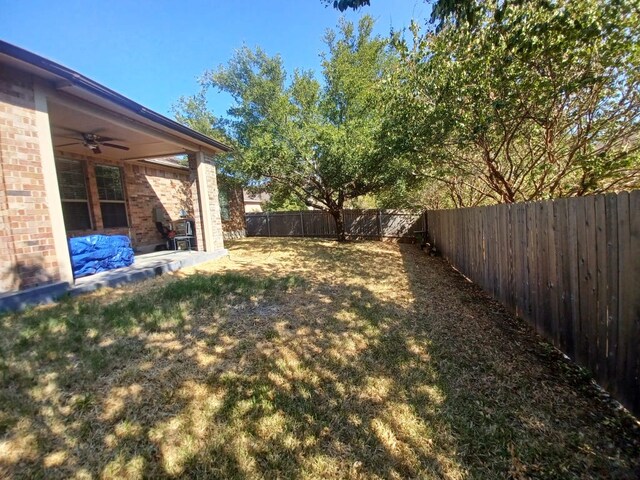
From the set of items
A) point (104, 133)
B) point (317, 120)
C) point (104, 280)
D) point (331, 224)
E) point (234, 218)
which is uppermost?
point (317, 120)

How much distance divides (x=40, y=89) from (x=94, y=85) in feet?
2.25

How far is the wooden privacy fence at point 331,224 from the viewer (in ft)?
42.5

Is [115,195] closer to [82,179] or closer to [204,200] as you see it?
[82,179]

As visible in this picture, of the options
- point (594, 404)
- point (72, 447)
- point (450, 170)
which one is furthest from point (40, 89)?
point (450, 170)

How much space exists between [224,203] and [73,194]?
312 inches

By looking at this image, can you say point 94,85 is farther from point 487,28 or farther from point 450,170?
point 450,170

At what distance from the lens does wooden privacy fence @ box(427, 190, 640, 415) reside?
6.59ft

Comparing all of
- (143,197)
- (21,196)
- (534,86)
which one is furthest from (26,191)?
(534,86)

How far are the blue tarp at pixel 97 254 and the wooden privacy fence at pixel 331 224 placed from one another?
9.84 m

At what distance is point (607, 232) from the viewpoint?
7.22 ft

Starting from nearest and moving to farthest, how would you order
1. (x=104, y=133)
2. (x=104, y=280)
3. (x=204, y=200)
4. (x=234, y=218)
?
(x=104, y=280) → (x=104, y=133) → (x=204, y=200) → (x=234, y=218)

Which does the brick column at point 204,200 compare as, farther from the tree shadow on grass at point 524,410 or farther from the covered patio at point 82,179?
the tree shadow on grass at point 524,410

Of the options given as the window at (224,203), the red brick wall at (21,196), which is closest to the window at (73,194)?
the red brick wall at (21,196)

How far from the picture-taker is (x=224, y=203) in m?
15.2
